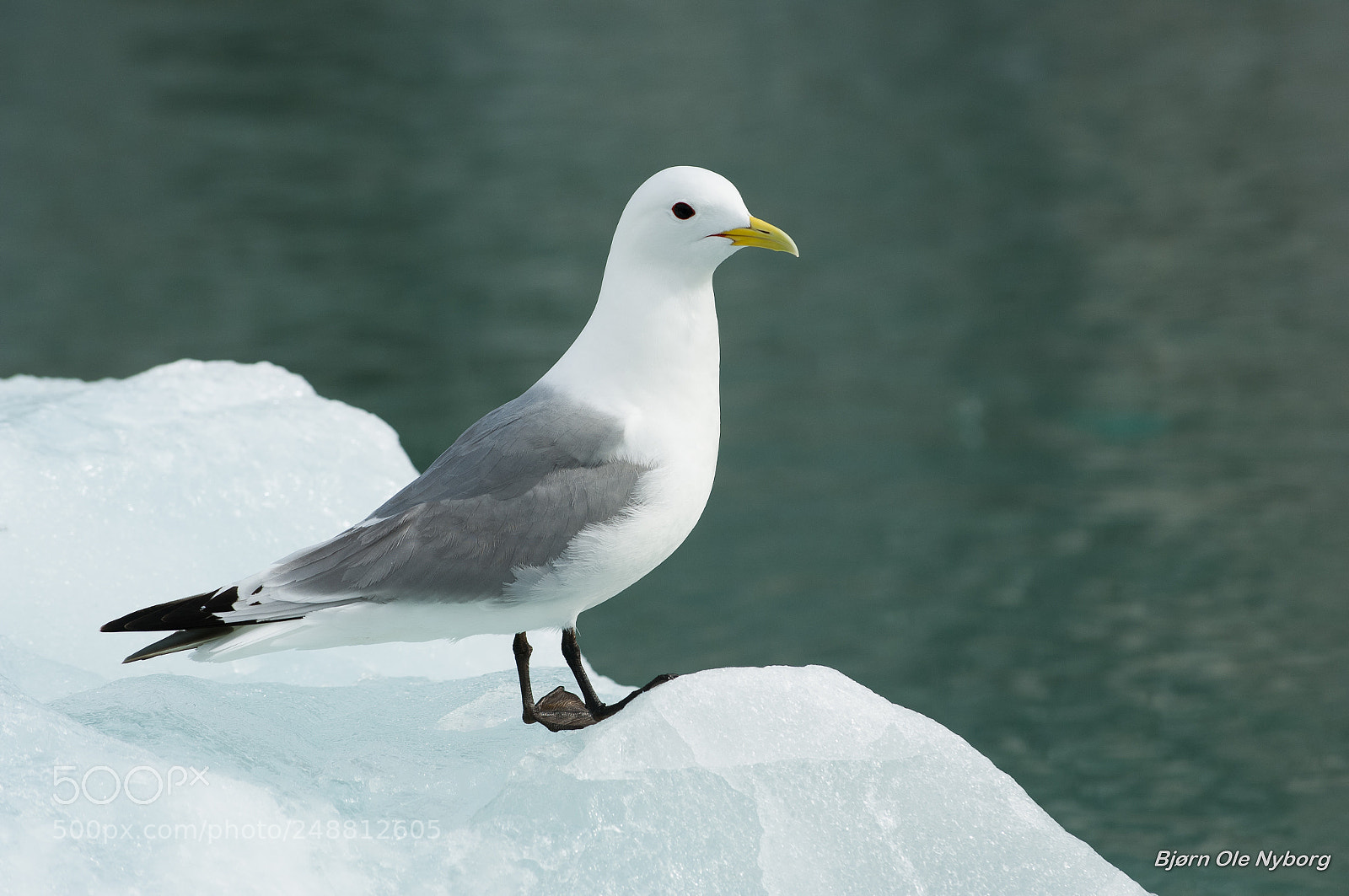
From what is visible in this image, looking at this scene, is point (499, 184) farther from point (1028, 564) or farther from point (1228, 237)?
point (1028, 564)

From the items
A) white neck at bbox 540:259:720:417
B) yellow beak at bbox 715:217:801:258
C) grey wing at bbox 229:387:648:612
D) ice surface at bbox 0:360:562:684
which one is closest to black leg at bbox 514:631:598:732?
grey wing at bbox 229:387:648:612

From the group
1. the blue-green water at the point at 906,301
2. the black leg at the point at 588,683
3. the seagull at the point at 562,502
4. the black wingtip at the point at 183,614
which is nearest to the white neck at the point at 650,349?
the seagull at the point at 562,502

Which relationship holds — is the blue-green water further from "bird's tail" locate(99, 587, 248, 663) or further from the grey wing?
"bird's tail" locate(99, 587, 248, 663)

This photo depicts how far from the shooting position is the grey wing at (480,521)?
3.56m

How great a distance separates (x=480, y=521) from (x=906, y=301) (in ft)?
40.9

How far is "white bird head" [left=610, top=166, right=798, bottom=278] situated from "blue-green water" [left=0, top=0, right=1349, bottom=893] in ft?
12.8

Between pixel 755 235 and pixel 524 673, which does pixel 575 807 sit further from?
pixel 755 235

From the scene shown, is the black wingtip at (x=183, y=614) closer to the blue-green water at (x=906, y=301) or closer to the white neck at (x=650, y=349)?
the white neck at (x=650, y=349)

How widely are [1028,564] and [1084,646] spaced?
3.97 ft

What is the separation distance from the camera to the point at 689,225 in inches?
149

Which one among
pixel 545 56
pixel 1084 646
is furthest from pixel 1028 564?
pixel 545 56

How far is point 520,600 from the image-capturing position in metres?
3.66

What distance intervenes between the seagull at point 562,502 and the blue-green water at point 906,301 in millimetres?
3713

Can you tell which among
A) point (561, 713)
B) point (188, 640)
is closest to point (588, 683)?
point (561, 713)
